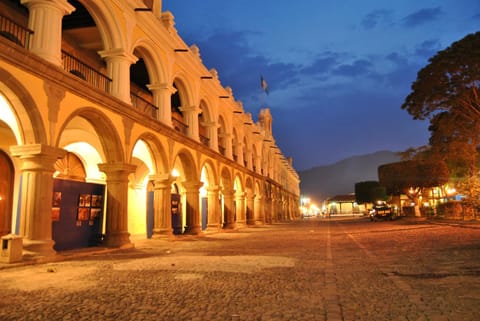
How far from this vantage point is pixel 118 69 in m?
13.4

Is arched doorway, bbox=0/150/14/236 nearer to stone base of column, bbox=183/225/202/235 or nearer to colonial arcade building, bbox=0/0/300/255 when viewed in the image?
colonial arcade building, bbox=0/0/300/255

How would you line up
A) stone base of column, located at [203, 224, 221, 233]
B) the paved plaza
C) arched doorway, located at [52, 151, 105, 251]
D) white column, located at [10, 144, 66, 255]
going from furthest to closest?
stone base of column, located at [203, 224, 221, 233] < arched doorway, located at [52, 151, 105, 251] < white column, located at [10, 144, 66, 255] < the paved plaza

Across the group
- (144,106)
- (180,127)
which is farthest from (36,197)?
(180,127)

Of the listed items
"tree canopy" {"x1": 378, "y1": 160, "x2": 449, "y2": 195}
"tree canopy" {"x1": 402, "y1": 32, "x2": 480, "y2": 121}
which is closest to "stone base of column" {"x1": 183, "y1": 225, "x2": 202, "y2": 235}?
"tree canopy" {"x1": 402, "y1": 32, "x2": 480, "y2": 121}

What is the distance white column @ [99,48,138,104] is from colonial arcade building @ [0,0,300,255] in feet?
0.12

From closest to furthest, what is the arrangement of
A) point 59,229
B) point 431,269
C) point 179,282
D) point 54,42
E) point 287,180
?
point 179,282 → point 431,269 → point 54,42 → point 59,229 → point 287,180

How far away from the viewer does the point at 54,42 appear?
1023cm

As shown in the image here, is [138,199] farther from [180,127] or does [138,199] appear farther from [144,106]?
[144,106]

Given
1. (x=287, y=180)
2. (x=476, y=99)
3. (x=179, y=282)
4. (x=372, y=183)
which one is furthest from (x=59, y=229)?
(x=372, y=183)

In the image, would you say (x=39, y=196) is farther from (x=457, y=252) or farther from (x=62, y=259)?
(x=457, y=252)

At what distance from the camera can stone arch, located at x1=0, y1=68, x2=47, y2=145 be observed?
351 inches

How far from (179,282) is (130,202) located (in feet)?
48.7

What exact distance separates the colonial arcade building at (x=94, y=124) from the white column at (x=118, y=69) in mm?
35

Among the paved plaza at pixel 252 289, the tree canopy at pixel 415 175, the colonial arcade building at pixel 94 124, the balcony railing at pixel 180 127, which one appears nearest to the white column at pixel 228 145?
the colonial arcade building at pixel 94 124
